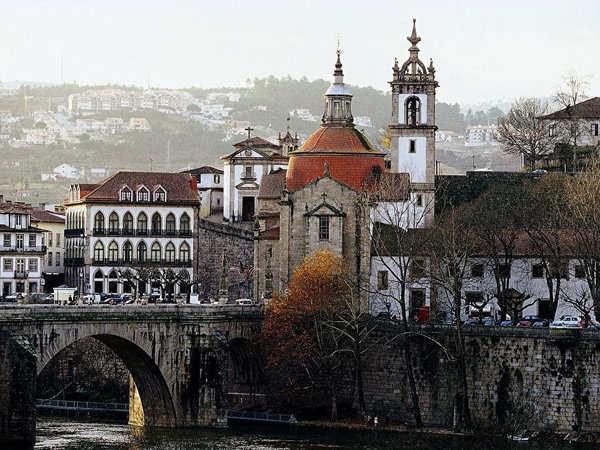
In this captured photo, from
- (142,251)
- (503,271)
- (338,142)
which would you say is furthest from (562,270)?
(142,251)

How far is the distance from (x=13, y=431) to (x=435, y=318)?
32187 mm

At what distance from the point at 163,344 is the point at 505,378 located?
19.1 metres

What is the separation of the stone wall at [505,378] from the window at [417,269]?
934cm

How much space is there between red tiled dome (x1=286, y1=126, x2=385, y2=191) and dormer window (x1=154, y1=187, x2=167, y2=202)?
24.3 m

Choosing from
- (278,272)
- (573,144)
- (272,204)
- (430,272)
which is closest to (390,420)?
(430,272)

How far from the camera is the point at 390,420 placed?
106125mm

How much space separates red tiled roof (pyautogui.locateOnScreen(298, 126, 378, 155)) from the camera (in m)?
125

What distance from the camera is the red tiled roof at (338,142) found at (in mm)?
125125

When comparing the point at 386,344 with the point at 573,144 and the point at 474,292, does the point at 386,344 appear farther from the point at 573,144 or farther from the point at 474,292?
the point at 573,144

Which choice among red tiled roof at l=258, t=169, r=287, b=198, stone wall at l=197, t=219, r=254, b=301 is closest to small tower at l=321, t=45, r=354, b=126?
red tiled roof at l=258, t=169, r=287, b=198

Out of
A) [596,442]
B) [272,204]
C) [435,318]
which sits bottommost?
[596,442]

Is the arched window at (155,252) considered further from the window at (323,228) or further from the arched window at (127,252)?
the window at (323,228)

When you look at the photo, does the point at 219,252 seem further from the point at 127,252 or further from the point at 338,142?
the point at 338,142

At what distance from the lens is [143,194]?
487 ft
